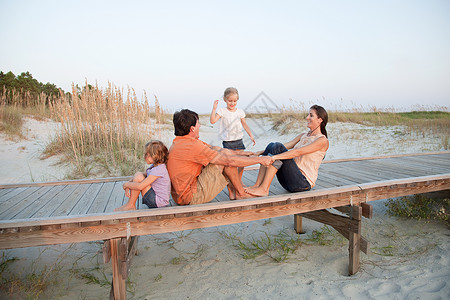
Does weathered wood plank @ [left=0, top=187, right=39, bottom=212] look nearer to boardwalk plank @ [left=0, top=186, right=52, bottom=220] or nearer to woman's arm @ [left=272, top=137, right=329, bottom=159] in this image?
boardwalk plank @ [left=0, top=186, right=52, bottom=220]

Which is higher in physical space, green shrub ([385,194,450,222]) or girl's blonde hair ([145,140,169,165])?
girl's blonde hair ([145,140,169,165])

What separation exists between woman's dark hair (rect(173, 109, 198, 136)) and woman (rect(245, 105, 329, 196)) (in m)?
0.89

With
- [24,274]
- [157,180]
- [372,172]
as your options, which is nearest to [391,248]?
[372,172]

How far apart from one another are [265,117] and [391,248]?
1466cm

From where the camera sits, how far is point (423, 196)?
4.95 meters

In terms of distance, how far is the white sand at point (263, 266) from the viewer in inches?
122

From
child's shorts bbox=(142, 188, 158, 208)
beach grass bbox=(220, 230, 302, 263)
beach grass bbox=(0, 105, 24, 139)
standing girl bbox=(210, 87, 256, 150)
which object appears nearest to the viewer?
child's shorts bbox=(142, 188, 158, 208)

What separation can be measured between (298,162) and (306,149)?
26 cm

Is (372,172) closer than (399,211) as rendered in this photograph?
Yes

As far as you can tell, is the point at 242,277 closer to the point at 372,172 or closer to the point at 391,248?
the point at 391,248

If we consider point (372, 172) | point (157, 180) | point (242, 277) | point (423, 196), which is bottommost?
point (242, 277)

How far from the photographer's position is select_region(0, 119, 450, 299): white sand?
3.11 m

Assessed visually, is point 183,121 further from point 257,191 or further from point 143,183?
point 257,191

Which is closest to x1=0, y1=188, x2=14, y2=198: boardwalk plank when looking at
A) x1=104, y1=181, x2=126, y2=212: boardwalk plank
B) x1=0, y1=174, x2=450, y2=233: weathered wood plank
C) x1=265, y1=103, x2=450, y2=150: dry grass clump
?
x1=104, y1=181, x2=126, y2=212: boardwalk plank
